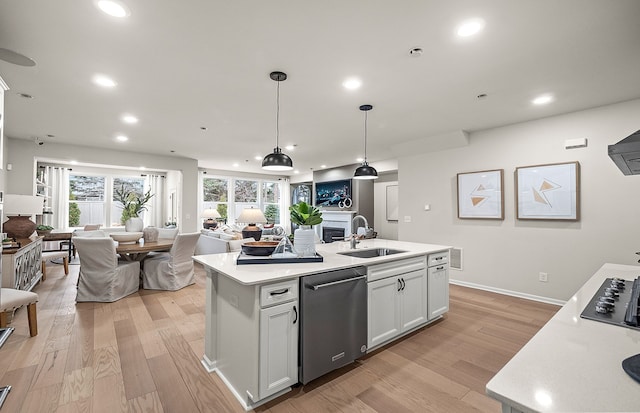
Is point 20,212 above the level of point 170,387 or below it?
above

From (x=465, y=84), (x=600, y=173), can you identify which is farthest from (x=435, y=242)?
(x=465, y=84)

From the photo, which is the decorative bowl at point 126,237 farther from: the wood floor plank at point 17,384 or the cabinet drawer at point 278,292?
the cabinet drawer at point 278,292

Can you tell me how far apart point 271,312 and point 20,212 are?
15.5 ft

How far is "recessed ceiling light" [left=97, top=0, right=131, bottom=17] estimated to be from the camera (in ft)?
5.79

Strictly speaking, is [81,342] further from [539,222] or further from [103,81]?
[539,222]

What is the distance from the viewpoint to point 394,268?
2633 millimetres

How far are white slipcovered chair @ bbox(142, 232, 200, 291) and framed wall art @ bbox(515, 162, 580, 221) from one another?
484 cm

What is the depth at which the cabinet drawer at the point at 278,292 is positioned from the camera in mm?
1803

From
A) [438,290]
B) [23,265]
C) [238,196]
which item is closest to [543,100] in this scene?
[438,290]

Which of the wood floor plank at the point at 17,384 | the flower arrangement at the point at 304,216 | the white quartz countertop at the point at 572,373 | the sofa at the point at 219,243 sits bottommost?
the wood floor plank at the point at 17,384

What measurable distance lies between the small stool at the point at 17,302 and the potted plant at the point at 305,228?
255cm

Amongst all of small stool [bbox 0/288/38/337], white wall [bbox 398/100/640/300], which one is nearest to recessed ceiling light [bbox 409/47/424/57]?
white wall [bbox 398/100/640/300]

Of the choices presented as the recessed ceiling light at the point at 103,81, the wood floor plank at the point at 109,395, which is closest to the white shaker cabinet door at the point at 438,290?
the wood floor plank at the point at 109,395

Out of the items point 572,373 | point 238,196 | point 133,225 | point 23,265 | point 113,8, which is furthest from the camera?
point 238,196
